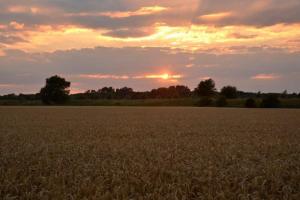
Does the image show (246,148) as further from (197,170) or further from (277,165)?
(197,170)

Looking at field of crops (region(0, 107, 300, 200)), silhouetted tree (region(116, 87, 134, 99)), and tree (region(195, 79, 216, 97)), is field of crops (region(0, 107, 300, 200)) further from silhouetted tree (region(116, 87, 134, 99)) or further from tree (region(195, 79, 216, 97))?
silhouetted tree (region(116, 87, 134, 99))

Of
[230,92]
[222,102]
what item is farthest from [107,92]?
[222,102]

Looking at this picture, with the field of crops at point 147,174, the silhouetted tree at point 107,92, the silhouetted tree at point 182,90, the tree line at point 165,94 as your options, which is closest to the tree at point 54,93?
the tree line at point 165,94

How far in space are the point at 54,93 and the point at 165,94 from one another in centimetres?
5442

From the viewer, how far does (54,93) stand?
359ft

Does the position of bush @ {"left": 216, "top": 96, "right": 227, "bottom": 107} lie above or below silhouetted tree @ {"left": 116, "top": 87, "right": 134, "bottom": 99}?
below

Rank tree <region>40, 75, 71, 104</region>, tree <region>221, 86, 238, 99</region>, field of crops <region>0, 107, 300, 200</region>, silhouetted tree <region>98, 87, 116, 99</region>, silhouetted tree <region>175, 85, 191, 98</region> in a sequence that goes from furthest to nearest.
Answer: silhouetted tree <region>175, 85, 191, 98</region> < silhouetted tree <region>98, 87, 116, 99</region> < tree <region>221, 86, 238, 99</region> < tree <region>40, 75, 71, 104</region> < field of crops <region>0, 107, 300, 200</region>

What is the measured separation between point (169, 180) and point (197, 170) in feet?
3.66

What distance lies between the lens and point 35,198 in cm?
643

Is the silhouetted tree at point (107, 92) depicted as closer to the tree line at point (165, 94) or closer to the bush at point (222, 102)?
the tree line at point (165, 94)

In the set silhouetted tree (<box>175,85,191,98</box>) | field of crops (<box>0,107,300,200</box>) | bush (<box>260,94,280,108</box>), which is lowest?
field of crops (<box>0,107,300,200</box>)

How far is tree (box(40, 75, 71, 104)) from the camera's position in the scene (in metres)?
110

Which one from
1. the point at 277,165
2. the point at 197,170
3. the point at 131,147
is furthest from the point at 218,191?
the point at 131,147

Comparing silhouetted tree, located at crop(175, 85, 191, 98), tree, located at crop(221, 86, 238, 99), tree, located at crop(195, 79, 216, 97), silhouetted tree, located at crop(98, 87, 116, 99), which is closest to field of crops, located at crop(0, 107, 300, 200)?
tree, located at crop(221, 86, 238, 99)
